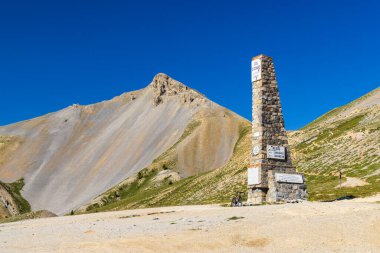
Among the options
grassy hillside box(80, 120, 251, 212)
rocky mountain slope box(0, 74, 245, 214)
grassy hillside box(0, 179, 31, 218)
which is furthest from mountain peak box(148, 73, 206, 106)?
grassy hillside box(0, 179, 31, 218)

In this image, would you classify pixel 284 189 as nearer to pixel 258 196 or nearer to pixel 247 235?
pixel 258 196

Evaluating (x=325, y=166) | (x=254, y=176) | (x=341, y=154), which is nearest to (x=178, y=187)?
(x=325, y=166)

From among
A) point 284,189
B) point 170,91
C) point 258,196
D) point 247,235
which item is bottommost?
point 247,235

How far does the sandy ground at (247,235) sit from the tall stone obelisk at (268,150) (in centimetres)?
735

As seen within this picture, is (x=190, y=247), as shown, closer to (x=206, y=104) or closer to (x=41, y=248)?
(x=41, y=248)

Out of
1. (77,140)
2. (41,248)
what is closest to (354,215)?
(41,248)

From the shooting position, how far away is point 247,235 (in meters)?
18.9

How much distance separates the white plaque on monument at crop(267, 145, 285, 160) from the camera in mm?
32219

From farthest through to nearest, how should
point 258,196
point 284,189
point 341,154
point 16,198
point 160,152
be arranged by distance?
point 160,152
point 16,198
point 341,154
point 258,196
point 284,189

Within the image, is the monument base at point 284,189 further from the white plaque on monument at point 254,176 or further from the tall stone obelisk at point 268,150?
the white plaque on monument at point 254,176

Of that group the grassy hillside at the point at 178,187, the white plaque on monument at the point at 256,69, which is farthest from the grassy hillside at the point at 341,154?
the white plaque on monument at the point at 256,69

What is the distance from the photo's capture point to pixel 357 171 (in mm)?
47844

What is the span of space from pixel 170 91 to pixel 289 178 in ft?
481

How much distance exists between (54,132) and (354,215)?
6734 inches
